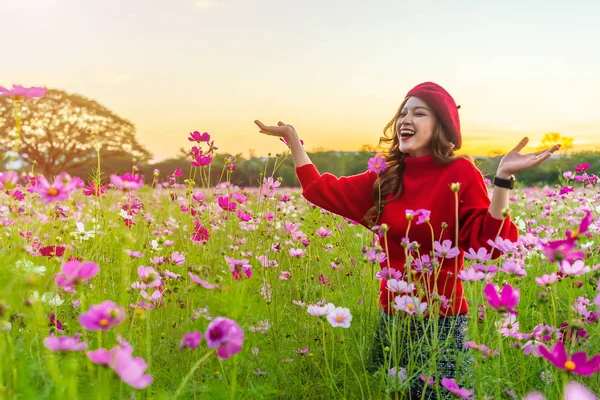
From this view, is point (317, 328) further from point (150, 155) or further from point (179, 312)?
point (150, 155)

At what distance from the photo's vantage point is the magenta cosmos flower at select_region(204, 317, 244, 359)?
96cm

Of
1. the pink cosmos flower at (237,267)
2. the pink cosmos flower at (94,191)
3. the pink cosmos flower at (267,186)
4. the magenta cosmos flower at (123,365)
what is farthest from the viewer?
the pink cosmos flower at (267,186)

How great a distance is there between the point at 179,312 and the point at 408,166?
3.71ft

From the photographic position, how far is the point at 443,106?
222cm

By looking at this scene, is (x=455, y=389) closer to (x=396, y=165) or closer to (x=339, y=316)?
(x=339, y=316)

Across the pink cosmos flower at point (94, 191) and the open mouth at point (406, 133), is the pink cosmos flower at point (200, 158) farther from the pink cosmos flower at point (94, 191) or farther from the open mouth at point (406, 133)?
the open mouth at point (406, 133)

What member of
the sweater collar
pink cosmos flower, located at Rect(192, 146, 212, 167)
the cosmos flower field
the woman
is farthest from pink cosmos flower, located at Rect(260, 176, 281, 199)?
the sweater collar

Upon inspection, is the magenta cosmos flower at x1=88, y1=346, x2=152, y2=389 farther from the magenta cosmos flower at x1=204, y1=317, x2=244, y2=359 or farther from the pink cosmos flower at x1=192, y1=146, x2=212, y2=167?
the pink cosmos flower at x1=192, y1=146, x2=212, y2=167

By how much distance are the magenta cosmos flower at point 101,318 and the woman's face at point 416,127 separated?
1.52 meters

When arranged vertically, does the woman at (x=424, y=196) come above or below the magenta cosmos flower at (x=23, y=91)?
below

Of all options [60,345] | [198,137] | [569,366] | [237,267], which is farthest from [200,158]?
[569,366]

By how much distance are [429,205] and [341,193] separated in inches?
15.9

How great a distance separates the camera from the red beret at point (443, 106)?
7.29 ft

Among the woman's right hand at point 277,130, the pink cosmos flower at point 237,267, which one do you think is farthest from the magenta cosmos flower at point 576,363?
the woman's right hand at point 277,130
